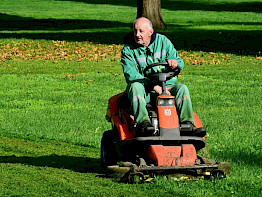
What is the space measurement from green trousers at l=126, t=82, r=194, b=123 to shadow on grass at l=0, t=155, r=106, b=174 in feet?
3.57

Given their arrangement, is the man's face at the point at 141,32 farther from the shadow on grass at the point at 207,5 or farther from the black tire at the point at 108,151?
the shadow on grass at the point at 207,5

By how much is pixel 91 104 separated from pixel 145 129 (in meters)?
6.17

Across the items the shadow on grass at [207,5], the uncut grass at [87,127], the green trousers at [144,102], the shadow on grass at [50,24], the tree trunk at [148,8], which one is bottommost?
the uncut grass at [87,127]

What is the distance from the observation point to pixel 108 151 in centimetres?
758

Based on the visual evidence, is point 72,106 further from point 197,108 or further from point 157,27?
point 157,27

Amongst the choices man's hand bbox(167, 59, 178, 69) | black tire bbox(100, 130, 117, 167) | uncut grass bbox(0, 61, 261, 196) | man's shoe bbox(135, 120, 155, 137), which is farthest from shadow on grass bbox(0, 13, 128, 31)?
man's shoe bbox(135, 120, 155, 137)

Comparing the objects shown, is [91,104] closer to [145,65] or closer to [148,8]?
[145,65]

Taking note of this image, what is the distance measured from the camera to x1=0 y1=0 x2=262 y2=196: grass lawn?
655cm

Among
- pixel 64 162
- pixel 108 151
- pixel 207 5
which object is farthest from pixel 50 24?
pixel 108 151

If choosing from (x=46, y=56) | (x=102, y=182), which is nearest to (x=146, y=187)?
(x=102, y=182)

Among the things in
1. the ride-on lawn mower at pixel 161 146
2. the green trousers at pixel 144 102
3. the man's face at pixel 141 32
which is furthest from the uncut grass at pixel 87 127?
the man's face at pixel 141 32

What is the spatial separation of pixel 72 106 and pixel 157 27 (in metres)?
17.1

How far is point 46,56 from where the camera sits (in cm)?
2167

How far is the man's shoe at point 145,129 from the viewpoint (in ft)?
21.6
